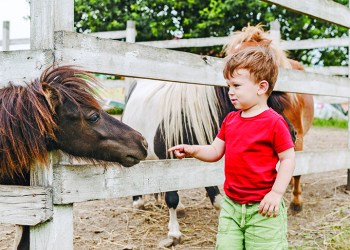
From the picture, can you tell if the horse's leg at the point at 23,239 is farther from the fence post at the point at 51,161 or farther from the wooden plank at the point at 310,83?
the wooden plank at the point at 310,83

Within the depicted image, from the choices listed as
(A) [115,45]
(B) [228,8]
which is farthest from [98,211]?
(B) [228,8]

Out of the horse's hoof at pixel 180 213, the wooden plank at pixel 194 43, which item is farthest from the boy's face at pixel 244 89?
the wooden plank at pixel 194 43

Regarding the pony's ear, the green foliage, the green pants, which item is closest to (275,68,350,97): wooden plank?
the green pants

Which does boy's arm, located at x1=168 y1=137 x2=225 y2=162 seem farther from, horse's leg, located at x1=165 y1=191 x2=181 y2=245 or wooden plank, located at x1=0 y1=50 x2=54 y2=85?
horse's leg, located at x1=165 y1=191 x2=181 y2=245

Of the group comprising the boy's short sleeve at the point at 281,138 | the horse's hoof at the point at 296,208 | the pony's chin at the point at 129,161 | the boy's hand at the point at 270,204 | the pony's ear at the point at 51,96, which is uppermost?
the pony's ear at the point at 51,96

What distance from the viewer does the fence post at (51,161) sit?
2035mm

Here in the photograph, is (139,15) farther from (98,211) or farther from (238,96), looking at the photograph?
(238,96)

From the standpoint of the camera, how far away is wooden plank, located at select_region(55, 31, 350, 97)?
209 cm

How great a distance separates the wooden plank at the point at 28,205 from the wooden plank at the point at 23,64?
0.47 metres

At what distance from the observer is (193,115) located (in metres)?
3.54

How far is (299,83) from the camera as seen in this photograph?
3559mm

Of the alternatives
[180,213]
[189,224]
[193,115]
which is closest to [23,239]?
[193,115]

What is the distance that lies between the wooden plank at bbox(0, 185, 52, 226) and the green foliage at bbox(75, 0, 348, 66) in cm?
1053

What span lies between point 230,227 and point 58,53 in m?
1.02
